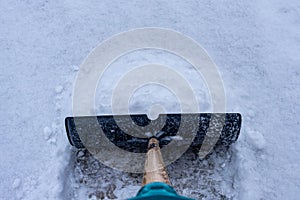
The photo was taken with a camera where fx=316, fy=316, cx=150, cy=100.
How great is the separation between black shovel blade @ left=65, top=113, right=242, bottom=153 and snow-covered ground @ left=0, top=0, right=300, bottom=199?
0.39ft

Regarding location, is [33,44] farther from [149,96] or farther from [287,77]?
[287,77]

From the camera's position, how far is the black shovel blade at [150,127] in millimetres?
1504

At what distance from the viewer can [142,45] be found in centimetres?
187

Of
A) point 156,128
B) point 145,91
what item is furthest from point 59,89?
point 156,128

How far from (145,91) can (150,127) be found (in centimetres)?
21

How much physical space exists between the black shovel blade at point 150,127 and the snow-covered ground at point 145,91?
0.12 metres

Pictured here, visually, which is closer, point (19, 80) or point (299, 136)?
point (299, 136)

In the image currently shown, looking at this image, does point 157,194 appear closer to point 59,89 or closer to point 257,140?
point 257,140

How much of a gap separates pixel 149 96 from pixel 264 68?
75cm

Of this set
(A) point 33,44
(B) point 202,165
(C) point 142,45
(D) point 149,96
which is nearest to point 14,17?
(A) point 33,44

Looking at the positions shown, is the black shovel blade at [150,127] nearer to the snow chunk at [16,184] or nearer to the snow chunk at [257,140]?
the snow chunk at [257,140]

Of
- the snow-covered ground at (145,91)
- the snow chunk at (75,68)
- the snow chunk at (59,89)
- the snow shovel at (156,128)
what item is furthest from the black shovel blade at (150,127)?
the snow chunk at (75,68)

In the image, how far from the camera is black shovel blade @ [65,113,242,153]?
4.93 feet

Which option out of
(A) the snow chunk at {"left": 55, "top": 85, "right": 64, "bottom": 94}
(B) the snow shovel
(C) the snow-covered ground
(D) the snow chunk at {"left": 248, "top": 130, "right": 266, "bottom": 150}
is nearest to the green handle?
(B) the snow shovel
